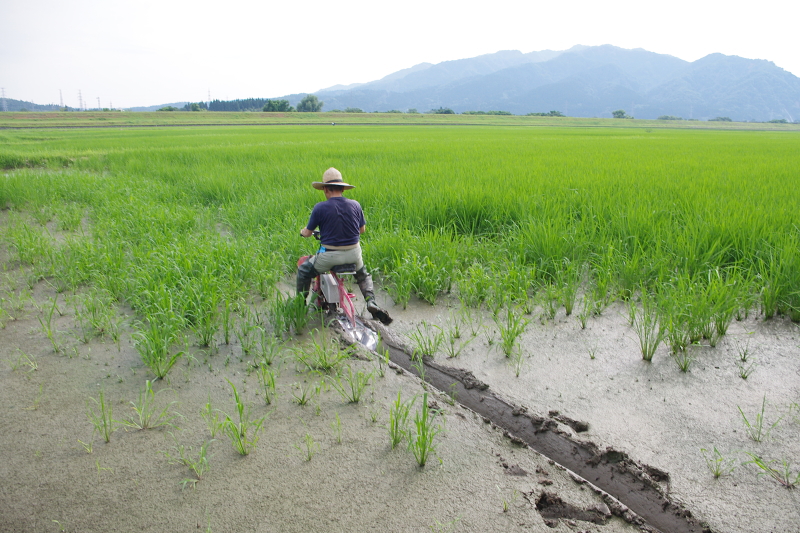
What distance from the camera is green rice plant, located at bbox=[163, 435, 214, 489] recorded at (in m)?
1.91

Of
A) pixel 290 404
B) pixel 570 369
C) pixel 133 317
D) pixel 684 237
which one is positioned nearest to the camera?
pixel 290 404

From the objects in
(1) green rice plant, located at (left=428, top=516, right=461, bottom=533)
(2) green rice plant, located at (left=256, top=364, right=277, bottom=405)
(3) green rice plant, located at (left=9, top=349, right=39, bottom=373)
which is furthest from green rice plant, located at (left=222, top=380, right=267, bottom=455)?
(3) green rice plant, located at (left=9, top=349, right=39, bottom=373)

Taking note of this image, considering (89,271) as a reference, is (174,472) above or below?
below

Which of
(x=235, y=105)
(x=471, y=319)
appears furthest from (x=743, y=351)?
(x=235, y=105)

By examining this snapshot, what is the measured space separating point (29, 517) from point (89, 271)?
3.13 meters

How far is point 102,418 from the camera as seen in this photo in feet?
7.65

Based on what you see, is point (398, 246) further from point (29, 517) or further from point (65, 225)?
point (65, 225)

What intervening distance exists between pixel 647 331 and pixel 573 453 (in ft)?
3.67

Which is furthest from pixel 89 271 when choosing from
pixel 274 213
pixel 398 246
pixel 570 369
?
pixel 570 369

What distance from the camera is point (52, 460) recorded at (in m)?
2.05

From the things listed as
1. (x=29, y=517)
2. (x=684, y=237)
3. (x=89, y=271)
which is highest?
(x=684, y=237)

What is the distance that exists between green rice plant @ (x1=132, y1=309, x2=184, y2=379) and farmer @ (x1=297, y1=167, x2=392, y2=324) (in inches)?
35.3

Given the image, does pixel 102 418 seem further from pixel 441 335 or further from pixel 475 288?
pixel 475 288

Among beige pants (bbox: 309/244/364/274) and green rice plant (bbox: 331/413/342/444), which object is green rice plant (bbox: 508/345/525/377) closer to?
green rice plant (bbox: 331/413/342/444)
